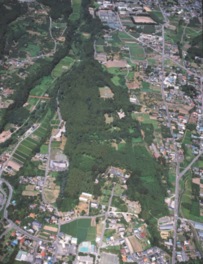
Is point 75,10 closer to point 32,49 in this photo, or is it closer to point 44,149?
point 32,49

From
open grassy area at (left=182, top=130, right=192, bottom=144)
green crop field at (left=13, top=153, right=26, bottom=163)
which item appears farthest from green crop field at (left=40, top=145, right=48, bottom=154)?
open grassy area at (left=182, top=130, right=192, bottom=144)

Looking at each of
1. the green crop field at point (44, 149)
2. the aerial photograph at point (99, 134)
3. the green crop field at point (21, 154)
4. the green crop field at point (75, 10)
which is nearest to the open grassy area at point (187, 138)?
the aerial photograph at point (99, 134)

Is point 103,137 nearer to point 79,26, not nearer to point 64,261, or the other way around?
point 64,261

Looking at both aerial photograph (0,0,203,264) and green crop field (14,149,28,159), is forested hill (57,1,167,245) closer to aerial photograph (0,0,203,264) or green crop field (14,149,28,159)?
aerial photograph (0,0,203,264)

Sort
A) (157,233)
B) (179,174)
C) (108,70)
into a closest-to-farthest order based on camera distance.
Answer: (157,233)
(179,174)
(108,70)

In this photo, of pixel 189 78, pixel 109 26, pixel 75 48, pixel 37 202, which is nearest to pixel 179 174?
pixel 37 202

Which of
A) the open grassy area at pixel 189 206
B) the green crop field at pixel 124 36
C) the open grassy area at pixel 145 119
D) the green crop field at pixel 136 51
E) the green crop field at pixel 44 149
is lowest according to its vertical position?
the open grassy area at pixel 189 206

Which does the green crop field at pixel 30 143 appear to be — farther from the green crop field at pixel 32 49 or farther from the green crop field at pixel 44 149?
the green crop field at pixel 32 49
